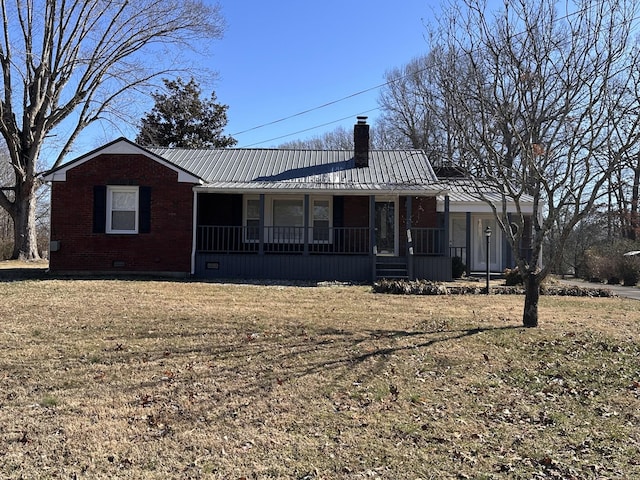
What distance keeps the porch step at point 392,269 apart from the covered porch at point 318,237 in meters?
0.03

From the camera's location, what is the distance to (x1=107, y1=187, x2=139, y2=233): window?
1467cm

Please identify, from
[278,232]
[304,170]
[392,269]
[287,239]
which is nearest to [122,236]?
[278,232]

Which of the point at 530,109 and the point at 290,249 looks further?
the point at 290,249

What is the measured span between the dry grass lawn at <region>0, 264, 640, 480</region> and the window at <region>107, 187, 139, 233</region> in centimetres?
602

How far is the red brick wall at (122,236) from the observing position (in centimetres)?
1451

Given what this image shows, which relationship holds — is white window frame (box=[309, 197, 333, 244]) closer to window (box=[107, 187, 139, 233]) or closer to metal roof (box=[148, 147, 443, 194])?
metal roof (box=[148, 147, 443, 194])

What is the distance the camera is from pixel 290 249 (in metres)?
16.1

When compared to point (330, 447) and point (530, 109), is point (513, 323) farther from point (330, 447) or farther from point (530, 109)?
point (330, 447)

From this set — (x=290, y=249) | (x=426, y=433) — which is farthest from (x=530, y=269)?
(x=290, y=249)

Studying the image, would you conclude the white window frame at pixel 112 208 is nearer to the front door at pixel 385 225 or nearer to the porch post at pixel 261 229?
the porch post at pixel 261 229

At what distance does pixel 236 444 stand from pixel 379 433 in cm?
112

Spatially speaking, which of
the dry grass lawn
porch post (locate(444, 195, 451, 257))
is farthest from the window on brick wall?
porch post (locate(444, 195, 451, 257))

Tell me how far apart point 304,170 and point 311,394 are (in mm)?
12858

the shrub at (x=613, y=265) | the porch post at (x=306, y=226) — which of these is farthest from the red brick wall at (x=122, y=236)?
the shrub at (x=613, y=265)
